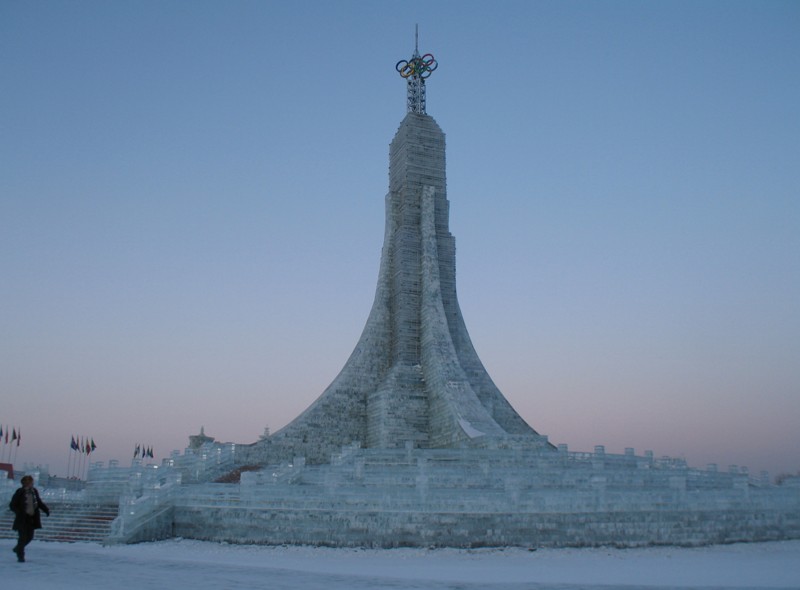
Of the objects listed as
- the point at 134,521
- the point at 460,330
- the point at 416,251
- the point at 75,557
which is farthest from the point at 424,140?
the point at 75,557

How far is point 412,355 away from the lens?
32.9m

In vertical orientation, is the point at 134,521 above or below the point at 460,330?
below

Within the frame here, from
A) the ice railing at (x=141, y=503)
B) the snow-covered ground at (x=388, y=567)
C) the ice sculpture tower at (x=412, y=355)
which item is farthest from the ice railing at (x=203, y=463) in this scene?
the snow-covered ground at (x=388, y=567)

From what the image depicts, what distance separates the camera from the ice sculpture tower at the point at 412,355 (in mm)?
29703

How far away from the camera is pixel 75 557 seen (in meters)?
13.6

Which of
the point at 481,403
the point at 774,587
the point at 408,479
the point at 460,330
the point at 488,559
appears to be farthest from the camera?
the point at 460,330

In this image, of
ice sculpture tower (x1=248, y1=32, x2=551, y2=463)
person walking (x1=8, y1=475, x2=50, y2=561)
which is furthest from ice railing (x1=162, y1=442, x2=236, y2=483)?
person walking (x1=8, y1=475, x2=50, y2=561)

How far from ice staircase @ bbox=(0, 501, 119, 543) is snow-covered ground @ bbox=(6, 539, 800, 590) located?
98 cm

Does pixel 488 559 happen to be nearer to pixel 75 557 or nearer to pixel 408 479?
pixel 408 479

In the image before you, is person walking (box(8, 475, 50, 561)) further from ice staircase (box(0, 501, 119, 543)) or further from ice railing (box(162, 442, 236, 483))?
ice railing (box(162, 442, 236, 483))

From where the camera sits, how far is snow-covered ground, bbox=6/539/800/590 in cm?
Result: 1080

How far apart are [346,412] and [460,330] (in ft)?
21.1

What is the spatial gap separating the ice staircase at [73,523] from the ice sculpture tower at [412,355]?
30.2ft

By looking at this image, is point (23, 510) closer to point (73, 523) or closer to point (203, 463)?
point (73, 523)
